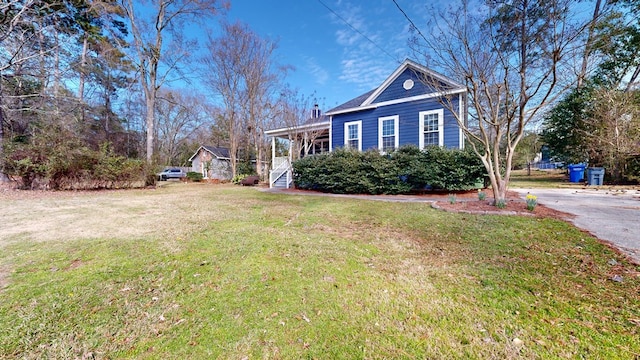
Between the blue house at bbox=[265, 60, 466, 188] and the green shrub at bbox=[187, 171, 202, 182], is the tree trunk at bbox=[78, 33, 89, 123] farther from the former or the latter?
the blue house at bbox=[265, 60, 466, 188]

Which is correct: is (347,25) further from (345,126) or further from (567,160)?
(567,160)

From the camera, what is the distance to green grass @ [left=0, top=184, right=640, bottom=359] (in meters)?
1.66

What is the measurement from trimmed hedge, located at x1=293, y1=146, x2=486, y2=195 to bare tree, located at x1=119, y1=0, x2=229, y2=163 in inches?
495

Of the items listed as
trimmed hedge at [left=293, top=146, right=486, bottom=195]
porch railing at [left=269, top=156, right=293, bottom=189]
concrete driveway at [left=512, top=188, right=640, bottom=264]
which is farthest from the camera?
porch railing at [left=269, top=156, right=293, bottom=189]

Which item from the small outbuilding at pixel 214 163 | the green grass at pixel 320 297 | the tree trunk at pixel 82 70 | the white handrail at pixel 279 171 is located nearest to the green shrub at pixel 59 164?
the tree trunk at pixel 82 70

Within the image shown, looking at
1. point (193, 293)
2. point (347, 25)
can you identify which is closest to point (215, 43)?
point (347, 25)

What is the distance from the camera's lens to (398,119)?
1162 cm

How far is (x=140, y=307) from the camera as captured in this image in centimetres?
214

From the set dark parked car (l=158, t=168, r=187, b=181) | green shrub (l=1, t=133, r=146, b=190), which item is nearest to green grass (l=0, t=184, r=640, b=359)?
green shrub (l=1, t=133, r=146, b=190)

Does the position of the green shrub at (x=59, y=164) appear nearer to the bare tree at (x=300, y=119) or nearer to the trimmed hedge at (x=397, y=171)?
the bare tree at (x=300, y=119)

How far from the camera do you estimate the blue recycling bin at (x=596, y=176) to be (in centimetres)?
1148

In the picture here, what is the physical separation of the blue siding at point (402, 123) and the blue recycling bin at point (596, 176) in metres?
7.74

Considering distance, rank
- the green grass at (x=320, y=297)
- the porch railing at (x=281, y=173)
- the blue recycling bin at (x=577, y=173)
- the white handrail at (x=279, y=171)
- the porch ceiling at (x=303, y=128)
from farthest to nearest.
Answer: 1. the white handrail at (x=279, y=171)
2. the porch ceiling at (x=303, y=128)
3. the porch railing at (x=281, y=173)
4. the blue recycling bin at (x=577, y=173)
5. the green grass at (x=320, y=297)

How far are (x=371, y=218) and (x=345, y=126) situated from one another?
877 cm
